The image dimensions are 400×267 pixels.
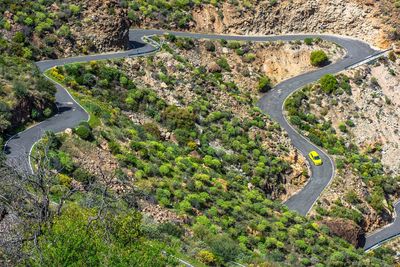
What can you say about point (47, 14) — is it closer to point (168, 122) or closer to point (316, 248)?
point (168, 122)

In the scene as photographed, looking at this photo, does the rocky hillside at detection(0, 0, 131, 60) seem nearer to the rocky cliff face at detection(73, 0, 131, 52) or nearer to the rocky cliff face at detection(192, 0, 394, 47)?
the rocky cliff face at detection(73, 0, 131, 52)

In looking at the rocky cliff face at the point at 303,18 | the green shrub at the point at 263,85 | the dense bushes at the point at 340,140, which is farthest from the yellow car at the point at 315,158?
the rocky cliff face at the point at 303,18

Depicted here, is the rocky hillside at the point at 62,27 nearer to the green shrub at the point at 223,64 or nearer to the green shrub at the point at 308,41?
the green shrub at the point at 223,64

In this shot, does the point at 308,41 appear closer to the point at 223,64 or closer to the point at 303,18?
the point at 303,18

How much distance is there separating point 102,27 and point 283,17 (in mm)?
31836

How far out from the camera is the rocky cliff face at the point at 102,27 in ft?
219

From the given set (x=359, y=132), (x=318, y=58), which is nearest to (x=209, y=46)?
(x=318, y=58)

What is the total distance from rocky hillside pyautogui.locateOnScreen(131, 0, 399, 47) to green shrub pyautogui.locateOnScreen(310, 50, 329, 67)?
7.92 metres

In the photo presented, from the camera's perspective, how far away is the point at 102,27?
67.7 metres

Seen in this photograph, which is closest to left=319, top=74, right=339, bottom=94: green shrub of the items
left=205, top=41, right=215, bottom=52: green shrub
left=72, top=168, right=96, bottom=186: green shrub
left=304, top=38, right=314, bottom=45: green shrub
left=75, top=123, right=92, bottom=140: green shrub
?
left=304, top=38, right=314, bottom=45: green shrub

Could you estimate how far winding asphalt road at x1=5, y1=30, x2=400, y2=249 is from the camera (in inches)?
1698

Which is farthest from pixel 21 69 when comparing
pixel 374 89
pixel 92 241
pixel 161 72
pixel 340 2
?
pixel 340 2

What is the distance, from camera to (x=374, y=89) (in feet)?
260

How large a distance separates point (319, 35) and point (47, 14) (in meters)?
41.4
